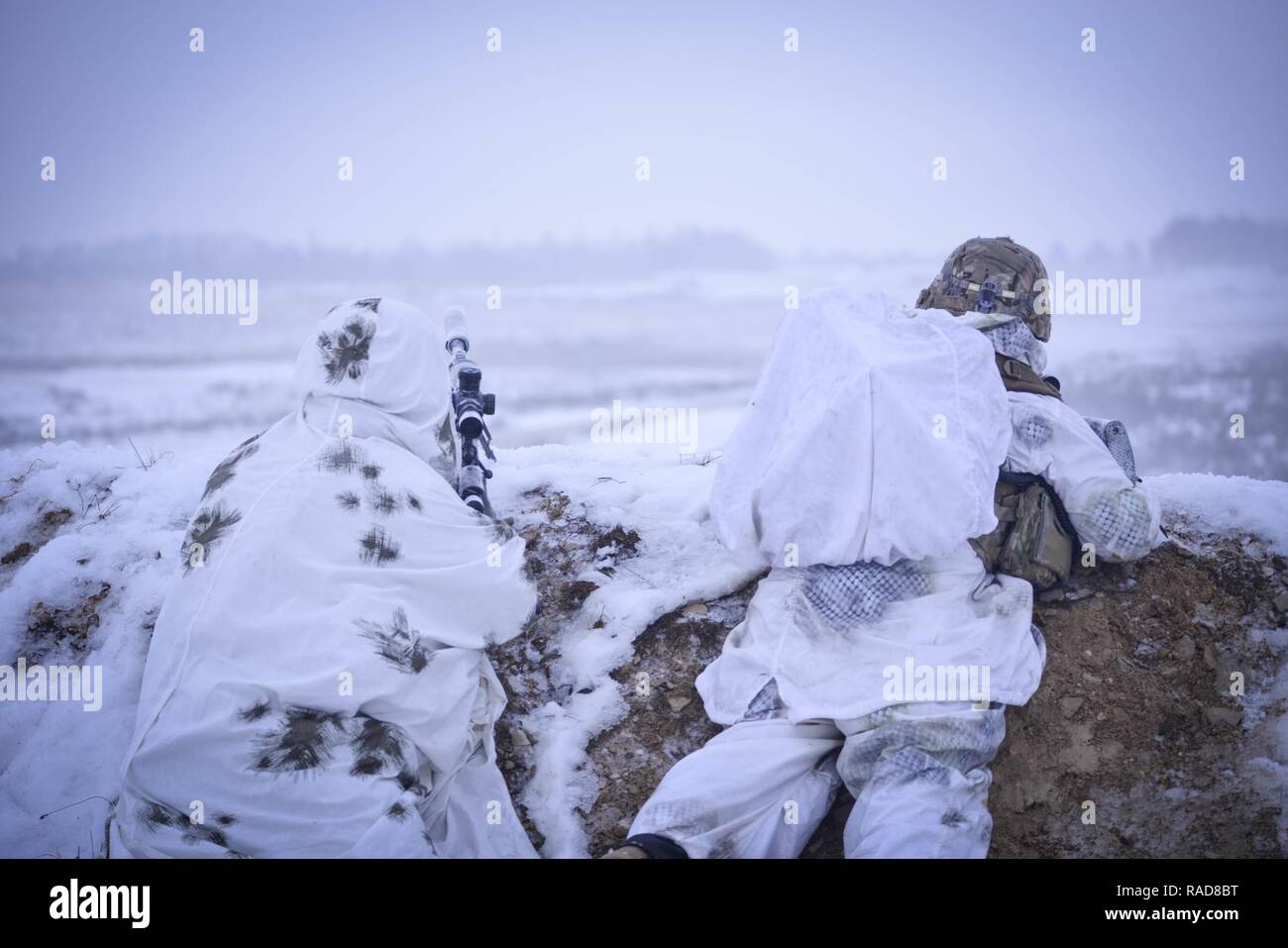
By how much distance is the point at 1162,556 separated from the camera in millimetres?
3811

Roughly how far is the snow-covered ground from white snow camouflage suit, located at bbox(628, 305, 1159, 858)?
0.49 meters

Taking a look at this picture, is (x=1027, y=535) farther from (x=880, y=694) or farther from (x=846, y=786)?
(x=846, y=786)

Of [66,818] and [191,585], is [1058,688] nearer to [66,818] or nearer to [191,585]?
[191,585]

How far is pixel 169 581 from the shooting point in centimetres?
393

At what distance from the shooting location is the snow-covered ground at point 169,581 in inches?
127

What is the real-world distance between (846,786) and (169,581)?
269 centimetres

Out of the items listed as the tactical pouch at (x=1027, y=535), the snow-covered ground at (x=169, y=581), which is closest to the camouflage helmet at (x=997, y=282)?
the tactical pouch at (x=1027, y=535)

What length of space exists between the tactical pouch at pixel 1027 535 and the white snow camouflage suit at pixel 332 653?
1.56 meters

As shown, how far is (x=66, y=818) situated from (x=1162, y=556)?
12.7ft

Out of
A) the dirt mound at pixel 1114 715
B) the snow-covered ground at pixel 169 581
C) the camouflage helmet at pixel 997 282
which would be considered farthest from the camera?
the camouflage helmet at pixel 997 282

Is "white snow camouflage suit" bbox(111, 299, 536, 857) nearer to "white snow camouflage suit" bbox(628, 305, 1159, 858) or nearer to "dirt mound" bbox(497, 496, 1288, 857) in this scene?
"dirt mound" bbox(497, 496, 1288, 857)

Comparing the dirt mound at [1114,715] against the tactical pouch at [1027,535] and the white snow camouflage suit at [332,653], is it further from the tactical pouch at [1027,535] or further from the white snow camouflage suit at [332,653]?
the white snow camouflage suit at [332,653]

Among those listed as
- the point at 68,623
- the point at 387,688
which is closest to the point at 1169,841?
the point at 387,688

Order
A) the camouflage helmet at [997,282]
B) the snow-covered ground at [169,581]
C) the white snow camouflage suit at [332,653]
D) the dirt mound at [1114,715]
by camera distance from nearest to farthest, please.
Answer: the white snow camouflage suit at [332,653]
the dirt mound at [1114,715]
the snow-covered ground at [169,581]
the camouflage helmet at [997,282]
